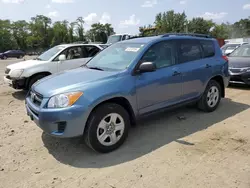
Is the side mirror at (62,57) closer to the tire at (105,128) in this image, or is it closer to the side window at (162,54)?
the side window at (162,54)

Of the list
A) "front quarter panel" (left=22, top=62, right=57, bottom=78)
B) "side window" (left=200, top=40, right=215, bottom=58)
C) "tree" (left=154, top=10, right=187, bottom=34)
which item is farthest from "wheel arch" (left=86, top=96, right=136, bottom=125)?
"tree" (left=154, top=10, right=187, bottom=34)

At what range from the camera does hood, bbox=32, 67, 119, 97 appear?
3453 millimetres

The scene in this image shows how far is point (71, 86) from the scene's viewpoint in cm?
347

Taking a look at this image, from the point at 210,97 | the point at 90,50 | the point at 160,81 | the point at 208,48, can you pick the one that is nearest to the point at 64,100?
the point at 160,81

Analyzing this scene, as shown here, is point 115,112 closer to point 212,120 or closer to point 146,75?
point 146,75

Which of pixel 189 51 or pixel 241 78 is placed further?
pixel 241 78

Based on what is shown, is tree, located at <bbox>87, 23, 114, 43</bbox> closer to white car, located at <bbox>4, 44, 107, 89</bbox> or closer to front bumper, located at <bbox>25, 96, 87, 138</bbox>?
A: white car, located at <bbox>4, 44, 107, 89</bbox>

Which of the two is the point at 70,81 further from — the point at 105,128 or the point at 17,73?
the point at 17,73

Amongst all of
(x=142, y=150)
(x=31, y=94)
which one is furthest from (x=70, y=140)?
(x=142, y=150)

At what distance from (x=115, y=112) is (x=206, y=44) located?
302 cm

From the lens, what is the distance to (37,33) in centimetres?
7262

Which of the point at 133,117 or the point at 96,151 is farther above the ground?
the point at 133,117

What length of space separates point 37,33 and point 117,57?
7539 centimetres

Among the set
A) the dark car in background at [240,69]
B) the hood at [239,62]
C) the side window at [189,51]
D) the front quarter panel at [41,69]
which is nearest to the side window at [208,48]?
the side window at [189,51]
